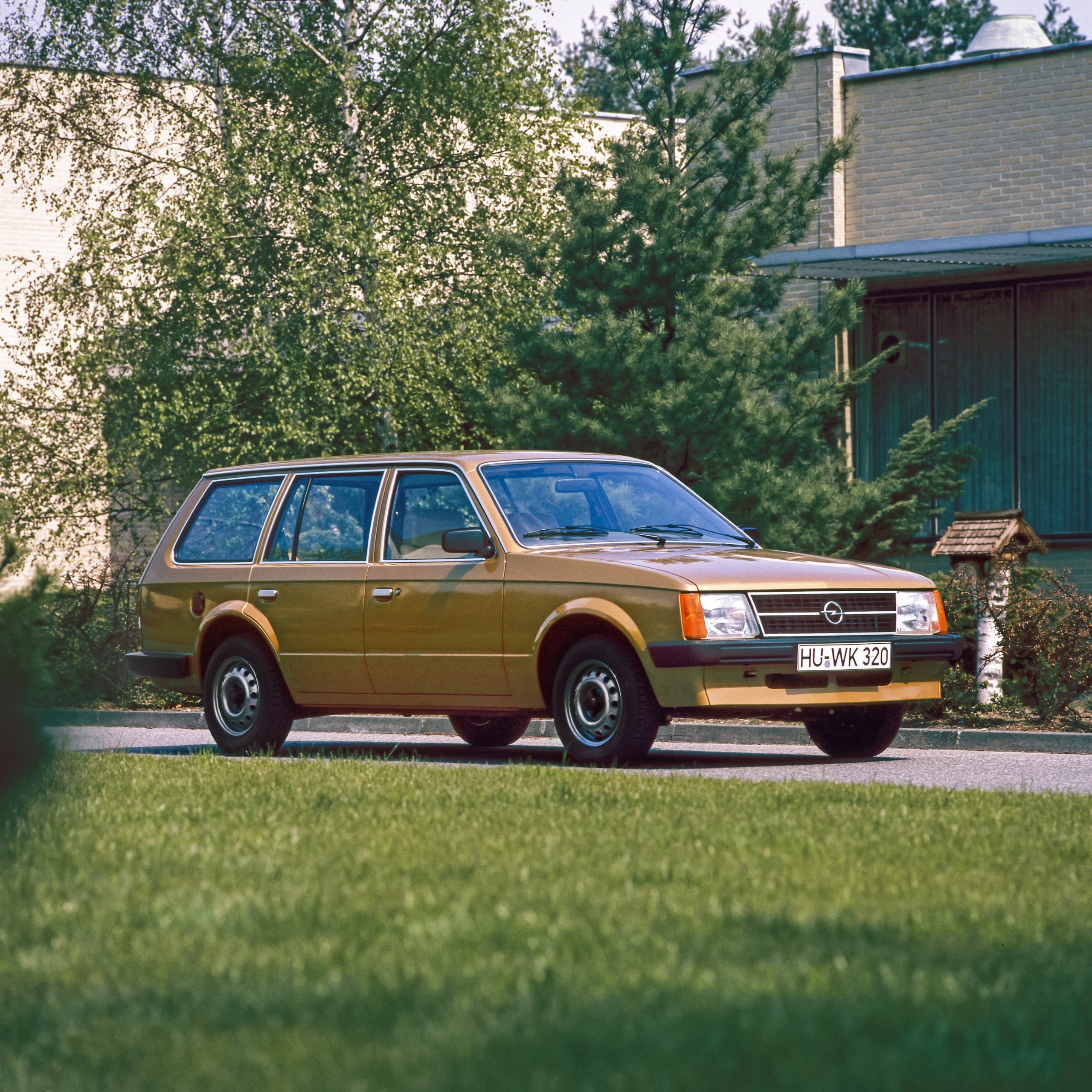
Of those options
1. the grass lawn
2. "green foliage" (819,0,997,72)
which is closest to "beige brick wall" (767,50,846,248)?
the grass lawn

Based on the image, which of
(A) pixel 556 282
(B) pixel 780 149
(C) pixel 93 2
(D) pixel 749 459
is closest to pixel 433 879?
(D) pixel 749 459

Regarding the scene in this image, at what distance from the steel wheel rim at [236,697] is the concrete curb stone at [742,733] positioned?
112 cm

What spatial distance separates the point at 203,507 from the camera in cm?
1233

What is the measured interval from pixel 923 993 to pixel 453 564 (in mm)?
7014

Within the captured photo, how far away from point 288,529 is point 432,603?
56.9 inches

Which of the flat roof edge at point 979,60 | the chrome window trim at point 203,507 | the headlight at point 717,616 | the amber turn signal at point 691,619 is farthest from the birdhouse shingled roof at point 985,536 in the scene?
the flat roof edge at point 979,60

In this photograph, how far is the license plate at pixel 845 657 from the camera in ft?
32.3

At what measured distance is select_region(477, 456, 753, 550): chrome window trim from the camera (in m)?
10.6

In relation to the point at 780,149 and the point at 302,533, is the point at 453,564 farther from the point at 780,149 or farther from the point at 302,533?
the point at 780,149

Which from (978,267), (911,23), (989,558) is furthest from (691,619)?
(911,23)

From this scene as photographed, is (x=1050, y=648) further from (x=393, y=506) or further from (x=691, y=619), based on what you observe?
(x=393, y=506)

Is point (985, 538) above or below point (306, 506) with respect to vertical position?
below

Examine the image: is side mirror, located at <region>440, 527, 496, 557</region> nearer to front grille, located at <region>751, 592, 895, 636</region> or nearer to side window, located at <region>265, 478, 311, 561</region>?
side window, located at <region>265, 478, 311, 561</region>

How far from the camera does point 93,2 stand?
86.2 feet
